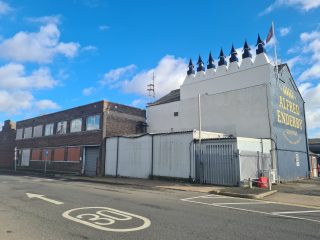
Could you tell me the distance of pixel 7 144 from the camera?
47969mm

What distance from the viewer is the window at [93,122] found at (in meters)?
30.7

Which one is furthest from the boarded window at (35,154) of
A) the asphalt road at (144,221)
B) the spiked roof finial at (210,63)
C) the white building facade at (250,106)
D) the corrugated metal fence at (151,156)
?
the asphalt road at (144,221)

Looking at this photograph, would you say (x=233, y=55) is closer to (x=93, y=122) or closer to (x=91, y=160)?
(x=93, y=122)

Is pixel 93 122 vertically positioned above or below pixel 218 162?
above

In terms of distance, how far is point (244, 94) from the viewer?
2606cm

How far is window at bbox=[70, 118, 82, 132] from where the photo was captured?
108ft

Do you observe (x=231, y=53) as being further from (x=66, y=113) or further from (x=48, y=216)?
(x=48, y=216)

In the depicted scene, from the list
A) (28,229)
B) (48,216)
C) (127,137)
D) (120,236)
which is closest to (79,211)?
(48,216)

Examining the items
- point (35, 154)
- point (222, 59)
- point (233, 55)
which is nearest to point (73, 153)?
point (35, 154)

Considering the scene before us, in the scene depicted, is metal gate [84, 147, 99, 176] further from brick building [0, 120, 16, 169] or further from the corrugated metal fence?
brick building [0, 120, 16, 169]

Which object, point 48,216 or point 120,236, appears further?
point 48,216

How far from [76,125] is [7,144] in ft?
70.6

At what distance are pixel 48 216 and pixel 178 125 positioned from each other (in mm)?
24258

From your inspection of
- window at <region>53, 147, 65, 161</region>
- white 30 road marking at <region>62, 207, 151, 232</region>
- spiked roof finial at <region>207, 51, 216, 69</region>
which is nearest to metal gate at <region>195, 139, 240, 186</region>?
white 30 road marking at <region>62, 207, 151, 232</region>
